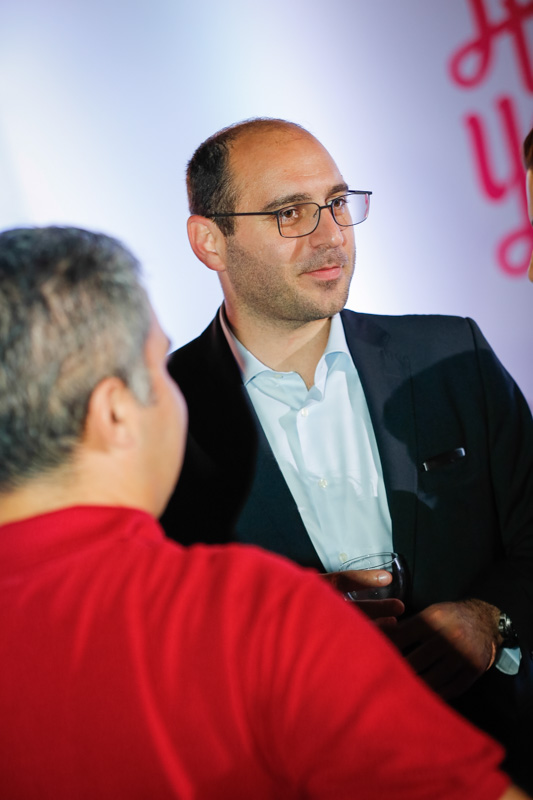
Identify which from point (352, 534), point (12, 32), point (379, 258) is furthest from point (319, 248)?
point (12, 32)

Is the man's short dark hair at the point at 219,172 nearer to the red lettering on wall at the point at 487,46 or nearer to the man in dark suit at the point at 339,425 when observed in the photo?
the man in dark suit at the point at 339,425

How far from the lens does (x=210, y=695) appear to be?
0.65 meters

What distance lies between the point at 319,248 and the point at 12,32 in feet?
4.06

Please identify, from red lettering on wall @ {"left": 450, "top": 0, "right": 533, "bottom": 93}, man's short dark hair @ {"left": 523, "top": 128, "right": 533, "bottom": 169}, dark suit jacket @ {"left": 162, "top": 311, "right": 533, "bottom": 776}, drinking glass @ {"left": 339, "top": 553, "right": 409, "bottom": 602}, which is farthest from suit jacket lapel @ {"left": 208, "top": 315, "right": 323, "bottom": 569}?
red lettering on wall @ {"left": 450, "top": 0, "right": 533, "bottom": 93}

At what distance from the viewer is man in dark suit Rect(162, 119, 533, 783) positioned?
174cm

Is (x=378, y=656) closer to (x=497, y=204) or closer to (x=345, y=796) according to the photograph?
(x=345, y=796)

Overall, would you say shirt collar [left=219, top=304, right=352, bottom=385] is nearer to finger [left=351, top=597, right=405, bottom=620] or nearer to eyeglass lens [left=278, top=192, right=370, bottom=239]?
eyeglass lens [left=278, top=192, right=370, bottom=239]

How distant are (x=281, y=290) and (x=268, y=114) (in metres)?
0.70

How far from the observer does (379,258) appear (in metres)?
2.38

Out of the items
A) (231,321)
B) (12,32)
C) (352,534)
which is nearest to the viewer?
(352,534)

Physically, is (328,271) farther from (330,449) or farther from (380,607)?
(380,607)

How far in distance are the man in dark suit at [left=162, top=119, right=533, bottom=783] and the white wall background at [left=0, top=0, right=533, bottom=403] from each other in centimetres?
29

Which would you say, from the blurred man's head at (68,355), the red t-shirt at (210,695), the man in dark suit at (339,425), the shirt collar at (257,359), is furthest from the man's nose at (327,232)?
the red t-shirt at (210,695)

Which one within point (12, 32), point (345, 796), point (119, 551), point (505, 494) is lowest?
point (505, 494)
